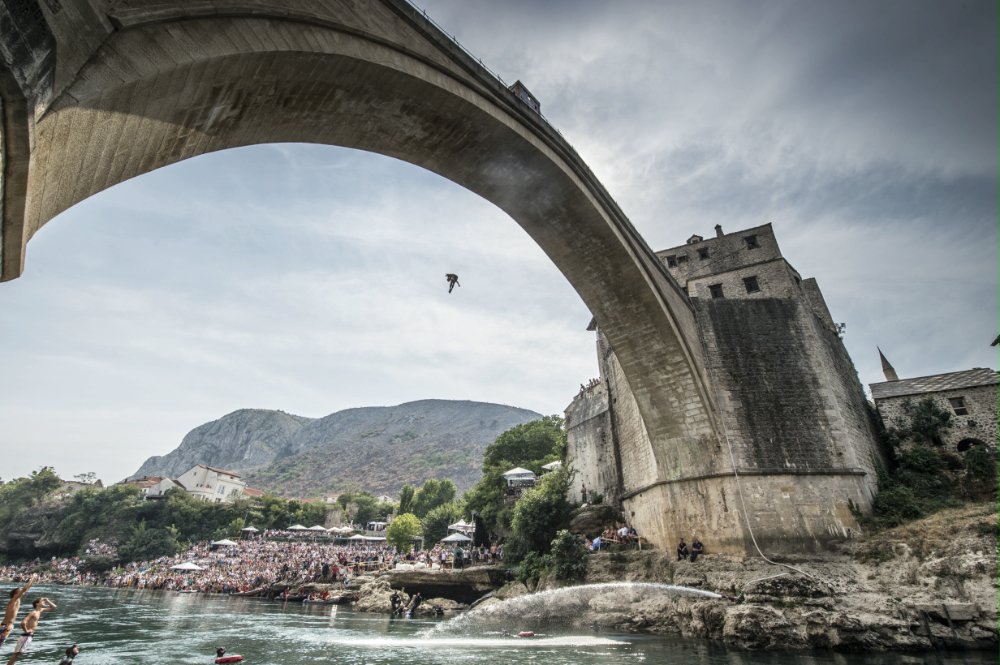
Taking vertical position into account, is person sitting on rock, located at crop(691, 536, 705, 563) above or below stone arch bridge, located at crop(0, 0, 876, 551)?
below

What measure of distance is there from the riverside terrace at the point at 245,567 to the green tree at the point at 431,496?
18.8 m

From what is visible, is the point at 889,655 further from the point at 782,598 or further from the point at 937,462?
the point at 937,462

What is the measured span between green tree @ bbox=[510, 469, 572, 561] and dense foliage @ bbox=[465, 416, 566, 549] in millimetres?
8852

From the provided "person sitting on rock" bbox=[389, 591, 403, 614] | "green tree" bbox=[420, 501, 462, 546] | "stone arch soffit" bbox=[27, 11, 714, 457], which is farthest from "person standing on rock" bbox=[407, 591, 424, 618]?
"green tree" bbox=[420, 501, 462, 546]

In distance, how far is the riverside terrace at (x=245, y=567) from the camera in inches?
1228

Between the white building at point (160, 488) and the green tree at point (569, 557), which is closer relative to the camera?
the green tree at point (569, 557)

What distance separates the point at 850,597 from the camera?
1145 cm

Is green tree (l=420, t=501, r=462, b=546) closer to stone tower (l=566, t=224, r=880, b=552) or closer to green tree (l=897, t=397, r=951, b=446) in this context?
stone tower (l=566, t=224, r=880, b=552)

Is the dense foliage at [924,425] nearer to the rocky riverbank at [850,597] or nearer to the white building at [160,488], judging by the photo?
the rocky riverbank at [850,597]

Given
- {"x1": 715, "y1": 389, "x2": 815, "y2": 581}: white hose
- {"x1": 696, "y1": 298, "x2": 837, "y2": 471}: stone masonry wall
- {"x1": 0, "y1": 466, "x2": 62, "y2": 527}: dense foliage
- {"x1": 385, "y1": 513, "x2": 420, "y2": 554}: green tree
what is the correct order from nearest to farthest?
1. {"x1": 715, "y1": 389, "x2": 815, "y2": 581}: white hose
2. {"x1": 696, "y1": 298, "x2": 837, "y2": 471}: stone masonry wall
3. {"x1": 385, "y1": 513, "x2": 420, "y2": 554}: green tree
4. {"x1": 0, "y1": 466, "x2": 62, "y2": 527}: dense foliage

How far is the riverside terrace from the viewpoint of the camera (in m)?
31.2

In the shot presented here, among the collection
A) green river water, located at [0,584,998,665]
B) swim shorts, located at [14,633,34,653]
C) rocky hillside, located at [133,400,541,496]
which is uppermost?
rocky hillside, located at [133,400,541,496]

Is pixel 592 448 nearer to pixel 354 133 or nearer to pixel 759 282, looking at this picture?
pixel 759 282

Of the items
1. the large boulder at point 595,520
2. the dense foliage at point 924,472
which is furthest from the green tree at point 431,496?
the dense foliage at point 924,472
